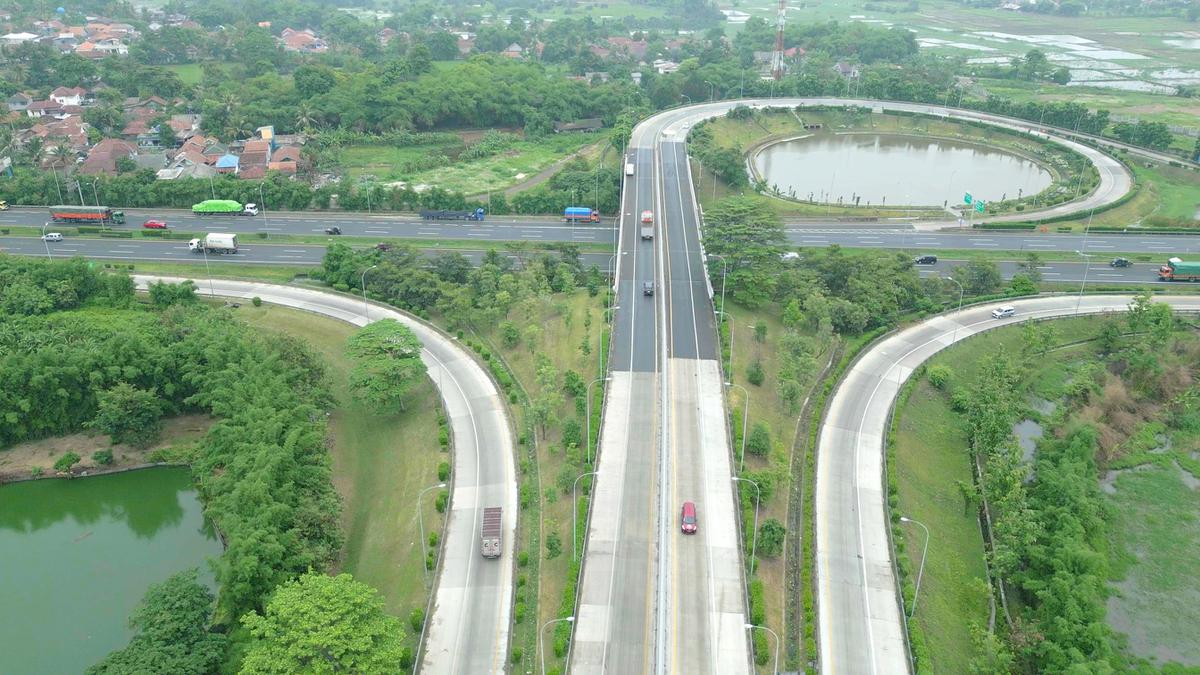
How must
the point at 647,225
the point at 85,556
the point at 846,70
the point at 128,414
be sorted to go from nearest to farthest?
the point at 85,556, the point at 128,414, the point at 647,225, the point at 846,70

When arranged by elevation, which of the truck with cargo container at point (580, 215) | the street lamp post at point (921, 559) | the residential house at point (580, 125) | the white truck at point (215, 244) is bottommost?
the street lamp post at point (921, 559)

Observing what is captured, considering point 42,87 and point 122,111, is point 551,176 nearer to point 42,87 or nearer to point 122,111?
point 122,111

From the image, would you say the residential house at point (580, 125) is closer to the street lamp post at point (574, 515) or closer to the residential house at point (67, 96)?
the residential house at point (67, 96)

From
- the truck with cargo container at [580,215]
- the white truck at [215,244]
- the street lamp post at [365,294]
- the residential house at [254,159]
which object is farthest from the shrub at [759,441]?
the residential house at [254,159]

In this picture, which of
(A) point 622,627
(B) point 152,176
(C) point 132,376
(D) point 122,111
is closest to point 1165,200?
(A) point 622,627

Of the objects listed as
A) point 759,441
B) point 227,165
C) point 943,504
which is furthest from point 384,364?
point 227,165

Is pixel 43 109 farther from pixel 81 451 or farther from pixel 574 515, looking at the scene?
pixel 574 515
